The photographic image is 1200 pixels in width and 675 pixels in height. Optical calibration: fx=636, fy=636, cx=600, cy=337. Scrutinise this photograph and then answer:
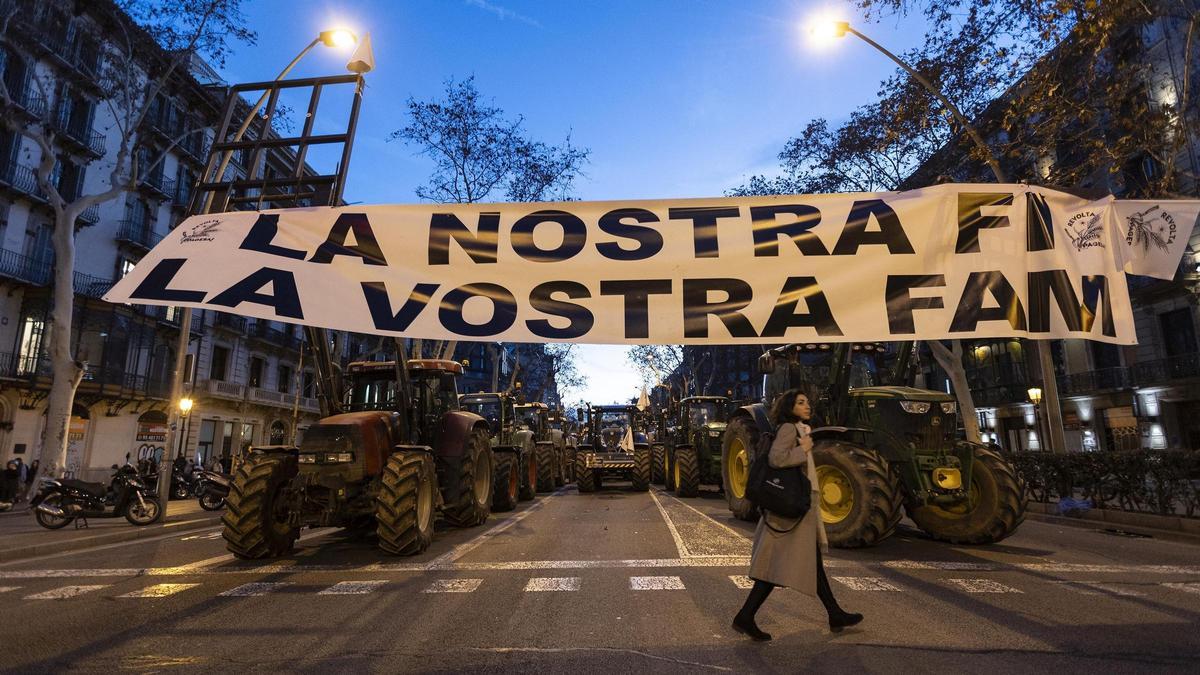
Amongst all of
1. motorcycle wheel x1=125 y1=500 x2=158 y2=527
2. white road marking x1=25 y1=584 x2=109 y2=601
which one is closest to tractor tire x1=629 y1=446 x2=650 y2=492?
motorcycle wheel x1=125 y1=500 x2=158 y2=527

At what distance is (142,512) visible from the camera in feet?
41.5

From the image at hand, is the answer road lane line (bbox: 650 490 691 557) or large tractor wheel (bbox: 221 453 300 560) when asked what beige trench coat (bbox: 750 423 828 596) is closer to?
road lane line (bbox: 650 490 691 557)

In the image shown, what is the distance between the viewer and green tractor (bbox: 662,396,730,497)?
16.6 metres

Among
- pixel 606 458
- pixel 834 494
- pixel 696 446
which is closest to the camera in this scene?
pixel 834 494

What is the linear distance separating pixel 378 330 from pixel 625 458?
52.5ft

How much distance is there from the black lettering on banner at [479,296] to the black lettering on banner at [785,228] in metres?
1.92

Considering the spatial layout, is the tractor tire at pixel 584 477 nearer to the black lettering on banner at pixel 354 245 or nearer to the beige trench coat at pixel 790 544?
the beige trench coat at pixel 790 544

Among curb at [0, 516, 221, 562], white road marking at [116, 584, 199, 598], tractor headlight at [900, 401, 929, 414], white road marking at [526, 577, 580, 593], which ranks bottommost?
curb at [0, 516, 221, 562]

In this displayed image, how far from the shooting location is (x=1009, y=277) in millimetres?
4703

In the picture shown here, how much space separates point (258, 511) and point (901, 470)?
26.6 ft

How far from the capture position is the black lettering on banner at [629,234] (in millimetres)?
4902

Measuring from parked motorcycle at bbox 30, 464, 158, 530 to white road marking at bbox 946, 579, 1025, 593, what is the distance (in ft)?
46.0

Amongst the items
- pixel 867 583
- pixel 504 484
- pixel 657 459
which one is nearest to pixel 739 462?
pixel 504 484

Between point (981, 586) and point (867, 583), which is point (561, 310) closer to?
point (867, 583)
